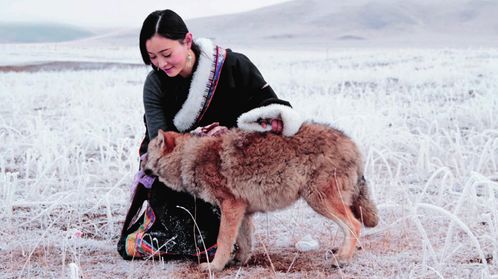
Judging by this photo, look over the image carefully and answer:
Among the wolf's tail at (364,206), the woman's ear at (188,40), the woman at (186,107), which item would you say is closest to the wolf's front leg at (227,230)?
the woman at (186,107)

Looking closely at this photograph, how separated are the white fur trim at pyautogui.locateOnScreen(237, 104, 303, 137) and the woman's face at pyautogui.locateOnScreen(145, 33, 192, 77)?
0.58m

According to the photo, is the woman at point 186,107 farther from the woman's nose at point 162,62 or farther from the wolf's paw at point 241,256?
the wolf's paw at point 241,256

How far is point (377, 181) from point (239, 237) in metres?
2.35

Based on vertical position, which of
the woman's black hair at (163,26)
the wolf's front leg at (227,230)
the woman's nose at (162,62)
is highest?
the woman's black hair at (163,26)

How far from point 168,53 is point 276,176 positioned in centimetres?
106

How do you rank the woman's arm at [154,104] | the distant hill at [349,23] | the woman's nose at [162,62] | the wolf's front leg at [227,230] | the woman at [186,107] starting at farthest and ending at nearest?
1. the distant hill at [349,23]
2. the woman's arm at [154,104]
3. the woman at [186,107]
4. the woman's nose at [162,62]
5. the wolf's front leg at [227,230]

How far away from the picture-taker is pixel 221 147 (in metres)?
3.70

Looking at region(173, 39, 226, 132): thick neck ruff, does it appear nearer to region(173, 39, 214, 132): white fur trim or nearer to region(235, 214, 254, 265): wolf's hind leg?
region(173, 39, 214, 132): white fur trim

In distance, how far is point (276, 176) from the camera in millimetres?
3520

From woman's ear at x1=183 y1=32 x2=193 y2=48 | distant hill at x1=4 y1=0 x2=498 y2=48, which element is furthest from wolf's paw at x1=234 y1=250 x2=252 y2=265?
distant hill at x1=4 y1=0 x2=498 y2=48

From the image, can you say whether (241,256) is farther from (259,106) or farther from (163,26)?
(163,26)

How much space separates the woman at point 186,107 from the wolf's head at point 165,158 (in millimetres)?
131

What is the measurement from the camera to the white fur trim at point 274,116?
11.6ft

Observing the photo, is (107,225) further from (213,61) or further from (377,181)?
(377,181)
